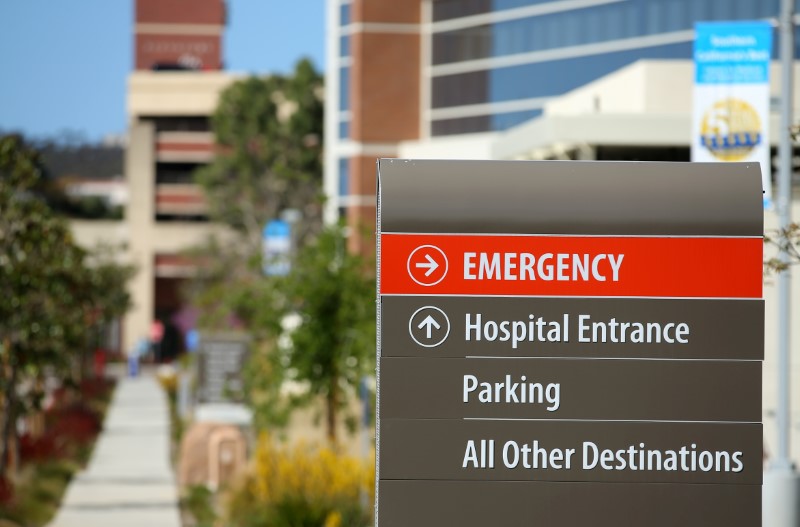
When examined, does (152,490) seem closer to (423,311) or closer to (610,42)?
(423,311)

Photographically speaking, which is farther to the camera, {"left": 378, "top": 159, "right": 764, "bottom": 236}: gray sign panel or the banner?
the banner

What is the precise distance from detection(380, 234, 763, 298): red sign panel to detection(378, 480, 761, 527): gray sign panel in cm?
81

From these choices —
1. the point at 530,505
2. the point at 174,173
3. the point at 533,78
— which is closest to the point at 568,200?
the point at 530,505

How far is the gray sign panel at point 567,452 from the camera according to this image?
6.92m

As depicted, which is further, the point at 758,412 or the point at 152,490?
the point at 152,490

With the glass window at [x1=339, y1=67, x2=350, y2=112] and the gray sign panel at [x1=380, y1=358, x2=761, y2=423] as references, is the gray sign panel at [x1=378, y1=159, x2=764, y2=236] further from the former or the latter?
the glass window at [x1=339, y1=67, x2=350, y2=112]

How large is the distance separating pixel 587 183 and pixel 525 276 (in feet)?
1.56

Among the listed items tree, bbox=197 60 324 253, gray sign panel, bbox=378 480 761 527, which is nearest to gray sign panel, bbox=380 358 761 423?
gray sign panel, bbox=378 480 761 527

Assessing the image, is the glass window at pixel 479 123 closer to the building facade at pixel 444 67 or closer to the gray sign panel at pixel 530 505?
the building facade at pixel 444 67

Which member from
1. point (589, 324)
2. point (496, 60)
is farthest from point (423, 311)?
point (496, 60)

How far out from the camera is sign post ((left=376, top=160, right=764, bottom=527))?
6.93m

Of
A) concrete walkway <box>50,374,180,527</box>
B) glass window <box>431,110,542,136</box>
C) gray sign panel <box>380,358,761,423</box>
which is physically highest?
glass window <box>431,110,542,136</box>

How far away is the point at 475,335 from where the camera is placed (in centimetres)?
697

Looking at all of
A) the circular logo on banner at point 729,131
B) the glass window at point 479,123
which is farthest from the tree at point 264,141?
the circular logo on banner at point 729,131
